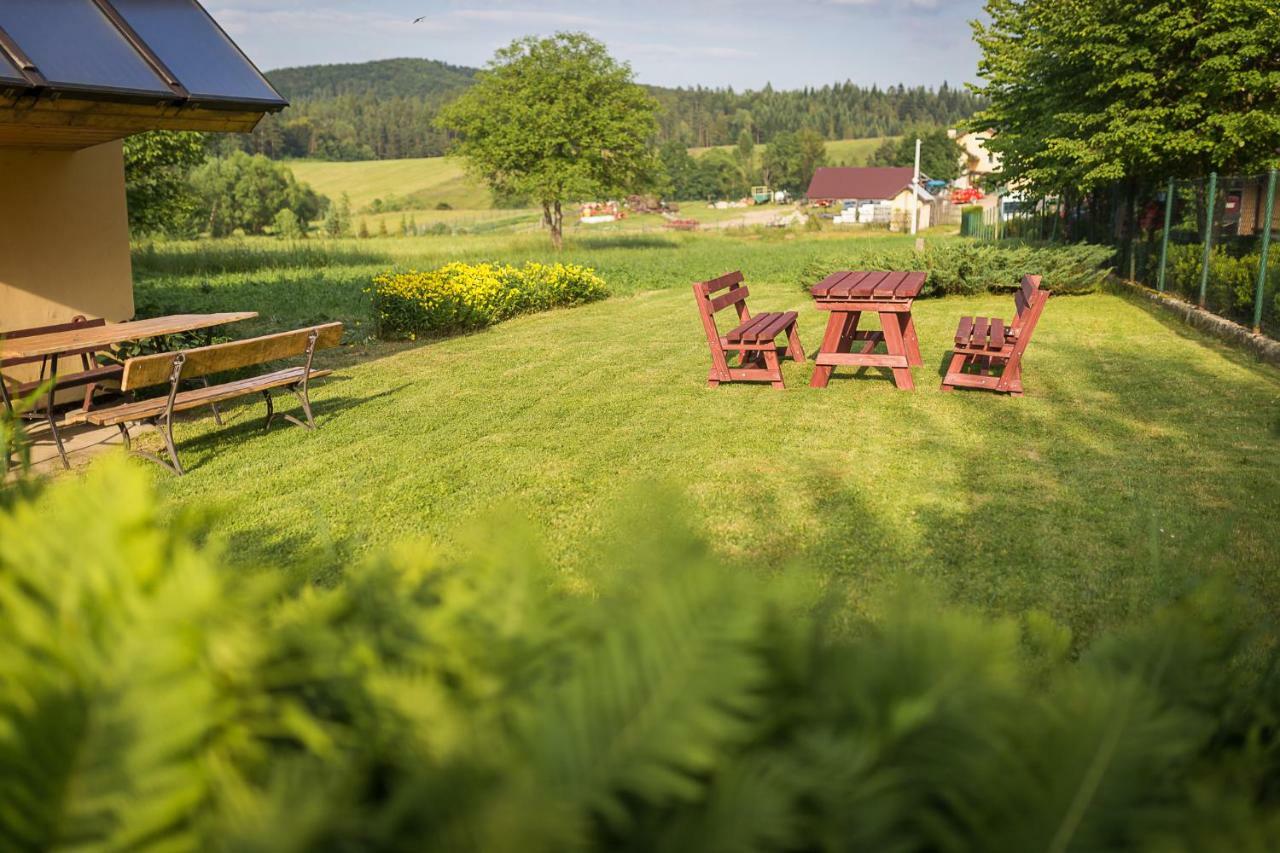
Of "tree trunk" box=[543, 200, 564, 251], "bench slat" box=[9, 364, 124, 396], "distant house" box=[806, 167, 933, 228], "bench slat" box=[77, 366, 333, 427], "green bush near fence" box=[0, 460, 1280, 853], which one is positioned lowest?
"bench slat" box=[77, 366, 333, 427]

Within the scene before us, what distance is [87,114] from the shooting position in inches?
290

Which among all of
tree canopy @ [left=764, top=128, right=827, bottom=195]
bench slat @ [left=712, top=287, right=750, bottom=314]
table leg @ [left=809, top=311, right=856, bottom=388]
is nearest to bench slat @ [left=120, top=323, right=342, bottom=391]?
bench slat @ [left=712, top=287, right=750, bottom=314]

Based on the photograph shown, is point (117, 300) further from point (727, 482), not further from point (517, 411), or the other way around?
point (727, 482)

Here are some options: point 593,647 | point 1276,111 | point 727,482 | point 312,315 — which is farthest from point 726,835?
point 1276,111

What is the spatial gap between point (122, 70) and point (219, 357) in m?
2.35

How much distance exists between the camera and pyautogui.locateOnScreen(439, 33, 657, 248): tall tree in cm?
4447

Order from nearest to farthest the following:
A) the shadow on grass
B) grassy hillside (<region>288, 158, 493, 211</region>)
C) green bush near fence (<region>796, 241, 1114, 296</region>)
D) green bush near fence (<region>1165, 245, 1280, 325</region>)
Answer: green bush near fence (<region>1165, 245, 1280, 325</region>)
green bush near fence (<region>796, 241, 1114, 296</region>)
the shadow on grass
grassy hillside (<region>288, 158, 493, 211</region>)

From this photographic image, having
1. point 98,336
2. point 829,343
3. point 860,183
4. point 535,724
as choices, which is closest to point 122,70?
point 98,336

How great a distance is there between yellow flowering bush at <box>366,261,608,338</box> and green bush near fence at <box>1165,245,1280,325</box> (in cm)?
1018

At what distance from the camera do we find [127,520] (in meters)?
0.77

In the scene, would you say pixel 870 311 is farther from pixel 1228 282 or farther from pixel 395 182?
pixel 395 182

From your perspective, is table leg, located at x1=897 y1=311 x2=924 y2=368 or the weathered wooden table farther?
table leg, located at x1=897 y1=311 x2=924 y2=368

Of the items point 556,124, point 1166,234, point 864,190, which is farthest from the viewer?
point 864,190

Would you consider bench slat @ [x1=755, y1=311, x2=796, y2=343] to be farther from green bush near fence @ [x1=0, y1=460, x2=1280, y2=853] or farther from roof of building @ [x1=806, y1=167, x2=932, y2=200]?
roof of building @ [x1=806, y1=167, x2=932, y2=200]
